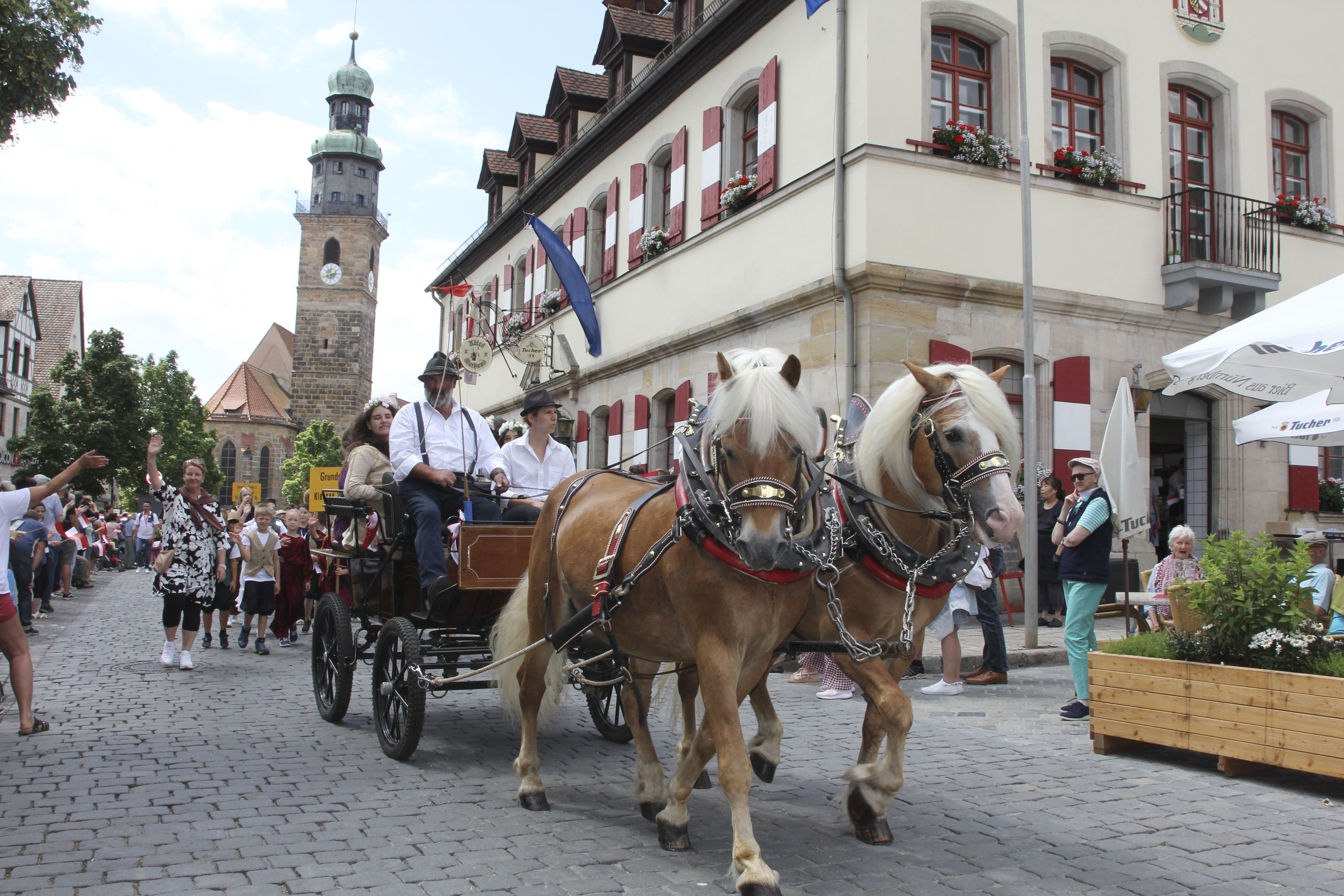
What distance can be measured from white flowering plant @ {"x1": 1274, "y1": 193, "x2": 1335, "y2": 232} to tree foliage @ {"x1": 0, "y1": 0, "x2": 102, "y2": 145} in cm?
1474

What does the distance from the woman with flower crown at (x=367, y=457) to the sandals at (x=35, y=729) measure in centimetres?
201

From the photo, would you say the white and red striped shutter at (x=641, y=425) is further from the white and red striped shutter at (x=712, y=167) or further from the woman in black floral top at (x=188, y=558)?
the woman in black floral top at (x=188, y=558)

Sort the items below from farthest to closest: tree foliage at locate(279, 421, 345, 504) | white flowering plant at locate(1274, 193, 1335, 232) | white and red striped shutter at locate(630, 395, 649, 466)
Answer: tree foliage at locate(279, 421, 345, 504) → white and red striped shutter at locate(630, 395, 649, 466) → white flowering plant at locate(1274, 193, 1335, 232)

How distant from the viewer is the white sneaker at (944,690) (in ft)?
25.9

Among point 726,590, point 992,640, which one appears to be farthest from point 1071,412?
point 726,590

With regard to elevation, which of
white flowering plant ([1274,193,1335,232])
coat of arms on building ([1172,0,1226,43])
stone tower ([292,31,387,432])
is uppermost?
stone tower ([292,31,387,432])

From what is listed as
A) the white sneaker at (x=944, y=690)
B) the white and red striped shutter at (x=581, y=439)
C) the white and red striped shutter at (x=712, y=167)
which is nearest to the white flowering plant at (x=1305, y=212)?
the white and red striped shutter at (x=712, y=167)

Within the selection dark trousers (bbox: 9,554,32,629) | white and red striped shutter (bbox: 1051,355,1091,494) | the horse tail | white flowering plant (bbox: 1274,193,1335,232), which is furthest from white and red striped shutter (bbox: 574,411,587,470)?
the horse tail

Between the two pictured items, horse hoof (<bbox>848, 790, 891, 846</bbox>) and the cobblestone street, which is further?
horse hoof (<bbox>848, 790, 891, 846</bbox>)

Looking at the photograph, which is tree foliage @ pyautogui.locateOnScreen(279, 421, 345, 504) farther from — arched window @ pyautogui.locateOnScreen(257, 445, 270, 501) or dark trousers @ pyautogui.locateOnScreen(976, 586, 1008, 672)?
dark trousers @ pyautogui.locateOnScreen(976, 586, 1008, 672)

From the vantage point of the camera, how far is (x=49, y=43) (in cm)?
789

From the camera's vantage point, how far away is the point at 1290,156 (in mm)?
14836

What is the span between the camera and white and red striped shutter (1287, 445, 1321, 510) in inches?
548

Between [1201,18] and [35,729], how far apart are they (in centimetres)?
1561
